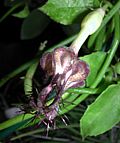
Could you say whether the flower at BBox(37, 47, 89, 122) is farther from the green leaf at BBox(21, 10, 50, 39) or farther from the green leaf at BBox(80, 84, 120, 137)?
the green leaf at BBox(21, 10, 50, 39)

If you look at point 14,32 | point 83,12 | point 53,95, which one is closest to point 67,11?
point 83,12

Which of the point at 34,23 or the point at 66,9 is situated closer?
the point at 66,9

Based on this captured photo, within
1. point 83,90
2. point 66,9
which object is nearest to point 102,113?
point 83,90

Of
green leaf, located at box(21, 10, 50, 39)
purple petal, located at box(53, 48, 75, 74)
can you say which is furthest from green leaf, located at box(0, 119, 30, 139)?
green leaf, located at box(21, 10, 50, 39)

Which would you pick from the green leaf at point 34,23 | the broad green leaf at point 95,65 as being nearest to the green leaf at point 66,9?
the broad green leaf at point 95,65

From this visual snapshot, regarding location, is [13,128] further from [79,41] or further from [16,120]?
[79,41]

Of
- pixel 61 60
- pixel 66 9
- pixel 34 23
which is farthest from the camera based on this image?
pixel 34 23

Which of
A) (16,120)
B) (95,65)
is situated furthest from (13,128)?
(95,65)

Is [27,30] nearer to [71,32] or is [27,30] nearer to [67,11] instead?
[71,32]

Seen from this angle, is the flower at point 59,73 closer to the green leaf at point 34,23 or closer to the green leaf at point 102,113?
the green leaf at point 102,113

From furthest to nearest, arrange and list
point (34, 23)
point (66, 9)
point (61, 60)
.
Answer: point (34, 23), point (66, 9), point (61, 60)
